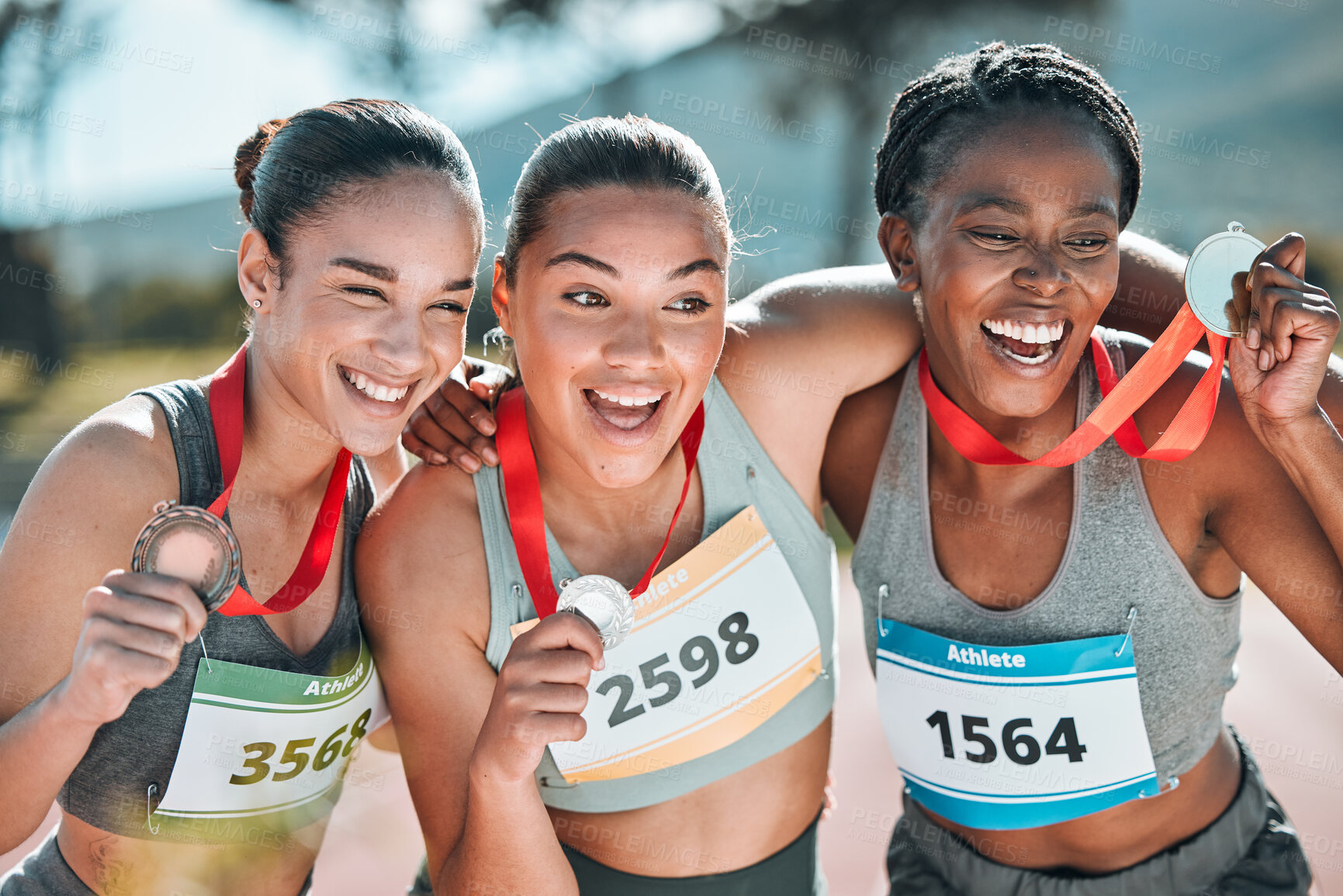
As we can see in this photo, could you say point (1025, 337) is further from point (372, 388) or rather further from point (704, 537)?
point (372, 388)

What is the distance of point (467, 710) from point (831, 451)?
4.18 feet

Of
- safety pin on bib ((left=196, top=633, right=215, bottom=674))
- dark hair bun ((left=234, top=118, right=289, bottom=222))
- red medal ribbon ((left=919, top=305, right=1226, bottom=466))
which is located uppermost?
dark hair bun ((left=234, top=118, right=289, bottom=222))

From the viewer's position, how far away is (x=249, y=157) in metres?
2.55

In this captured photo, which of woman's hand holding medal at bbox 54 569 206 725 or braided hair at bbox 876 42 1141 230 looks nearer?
woman's hand holding medal at bbox 54 569 206 725

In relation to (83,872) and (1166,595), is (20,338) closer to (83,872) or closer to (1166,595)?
(83,872)

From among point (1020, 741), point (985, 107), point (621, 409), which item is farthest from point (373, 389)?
point (1020, 741)

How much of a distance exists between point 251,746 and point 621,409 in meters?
1.19

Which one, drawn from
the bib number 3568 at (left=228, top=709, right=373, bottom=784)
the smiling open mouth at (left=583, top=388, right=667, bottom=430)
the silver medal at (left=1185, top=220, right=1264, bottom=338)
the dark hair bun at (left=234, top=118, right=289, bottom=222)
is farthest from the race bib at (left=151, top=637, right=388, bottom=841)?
the silver medal at (left=1185, top=220, right=1264, bottom=338)

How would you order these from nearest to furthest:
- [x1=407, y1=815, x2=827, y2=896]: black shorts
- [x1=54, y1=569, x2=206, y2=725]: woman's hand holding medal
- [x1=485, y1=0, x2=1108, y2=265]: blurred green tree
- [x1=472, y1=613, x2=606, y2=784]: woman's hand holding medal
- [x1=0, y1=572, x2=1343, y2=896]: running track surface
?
1. [x1=54, y1=569, x2=206, y2=725]: woman's hand holding medal
2. [x1=472, y1=613, x2=606, y2=784]: woman's hand holding medal
3. [x1=407, y1=815, x2=827, y2=896]: black shorts
4. [x1=0, y1=572, x2=1343, y2=896]: running track surface
5. [x1=485, y1=0, x2=1108, y2=265]: blurred green tree

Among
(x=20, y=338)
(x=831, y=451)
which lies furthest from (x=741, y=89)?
(x=831, y=451)

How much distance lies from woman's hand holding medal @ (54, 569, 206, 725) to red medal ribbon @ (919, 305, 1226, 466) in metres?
1.87

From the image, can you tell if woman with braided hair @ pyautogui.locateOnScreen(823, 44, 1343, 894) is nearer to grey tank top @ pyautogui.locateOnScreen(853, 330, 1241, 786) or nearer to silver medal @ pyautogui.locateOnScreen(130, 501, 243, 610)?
grey tank top @ pyautogui.locateOnScreen(853, 330, 1241, 786)

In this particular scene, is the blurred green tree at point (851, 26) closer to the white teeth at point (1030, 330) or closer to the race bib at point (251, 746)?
the white teeth at point (1030, 330)

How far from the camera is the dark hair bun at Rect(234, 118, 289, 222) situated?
8.31ft
